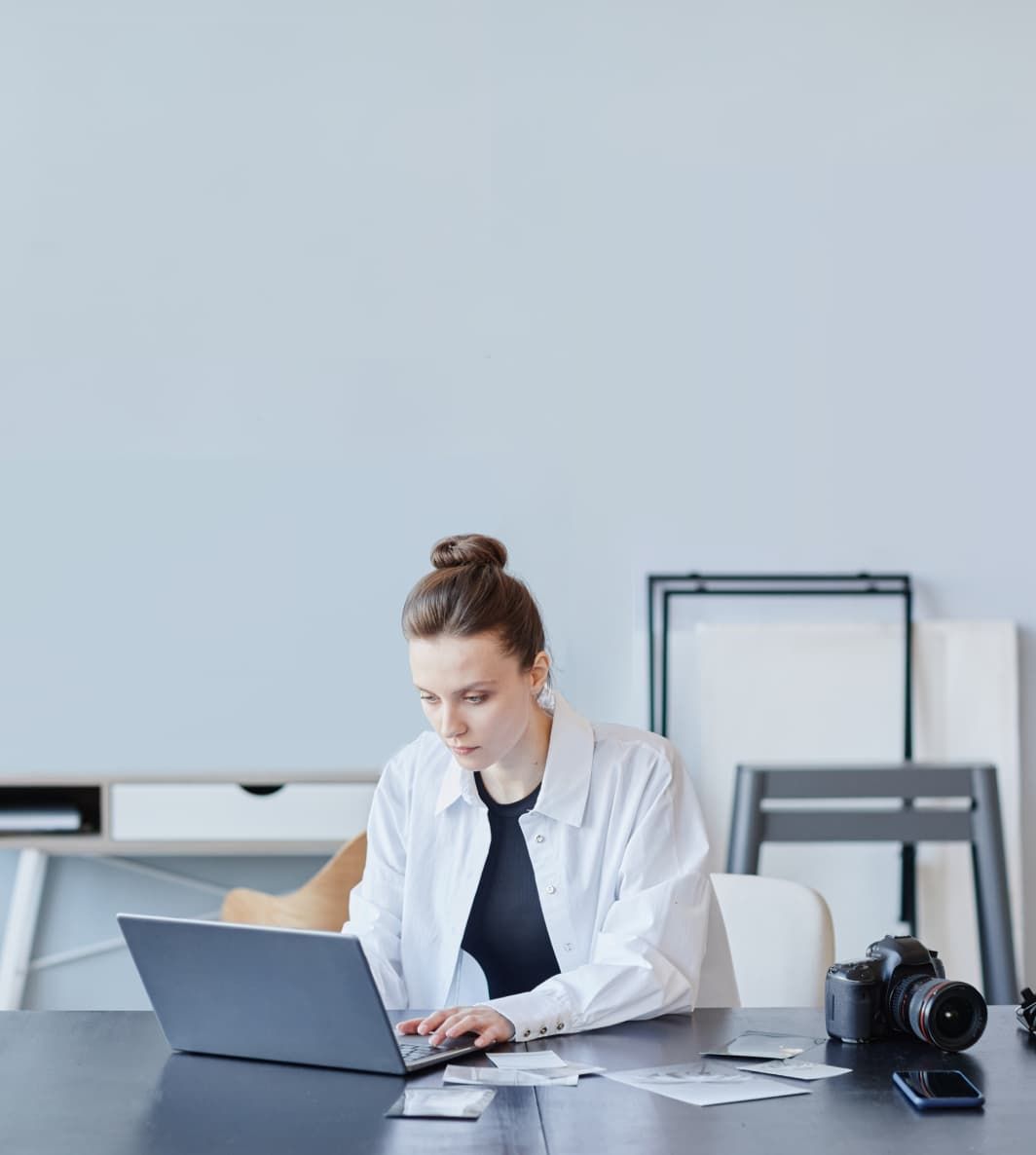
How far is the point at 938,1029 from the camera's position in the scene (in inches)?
67.6

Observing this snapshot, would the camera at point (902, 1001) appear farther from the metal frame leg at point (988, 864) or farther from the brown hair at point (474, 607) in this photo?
the metal frame leg at point (988, 864)

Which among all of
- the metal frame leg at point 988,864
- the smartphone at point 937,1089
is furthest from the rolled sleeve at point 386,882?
the metal frame leg at point 988,864

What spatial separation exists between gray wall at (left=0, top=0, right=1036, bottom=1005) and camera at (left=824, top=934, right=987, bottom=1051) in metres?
1.95

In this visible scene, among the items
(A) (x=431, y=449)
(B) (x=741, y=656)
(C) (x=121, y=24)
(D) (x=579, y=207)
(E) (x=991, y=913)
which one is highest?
(C) (x=121, y=24)

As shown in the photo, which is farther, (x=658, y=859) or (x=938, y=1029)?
(x=658, y=859)

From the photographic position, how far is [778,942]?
7.69ft

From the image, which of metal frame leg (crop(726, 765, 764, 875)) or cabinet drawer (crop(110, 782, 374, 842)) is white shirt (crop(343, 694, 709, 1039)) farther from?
cabinet drawer (crop(110, 782, 374, 842))

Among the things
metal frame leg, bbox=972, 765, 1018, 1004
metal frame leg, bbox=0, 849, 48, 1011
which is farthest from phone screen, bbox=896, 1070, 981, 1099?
metal frame leg, bbox=0, 849, 48, 1011

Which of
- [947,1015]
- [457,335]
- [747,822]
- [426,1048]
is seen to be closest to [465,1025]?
[426,1048]

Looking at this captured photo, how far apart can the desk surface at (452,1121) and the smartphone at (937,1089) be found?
13 millimetres

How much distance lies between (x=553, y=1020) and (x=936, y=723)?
2.14 metres

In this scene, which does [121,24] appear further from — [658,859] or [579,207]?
[658,859]

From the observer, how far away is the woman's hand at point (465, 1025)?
5.67 feet

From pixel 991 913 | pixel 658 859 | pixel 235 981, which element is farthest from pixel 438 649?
pixel 991 913
